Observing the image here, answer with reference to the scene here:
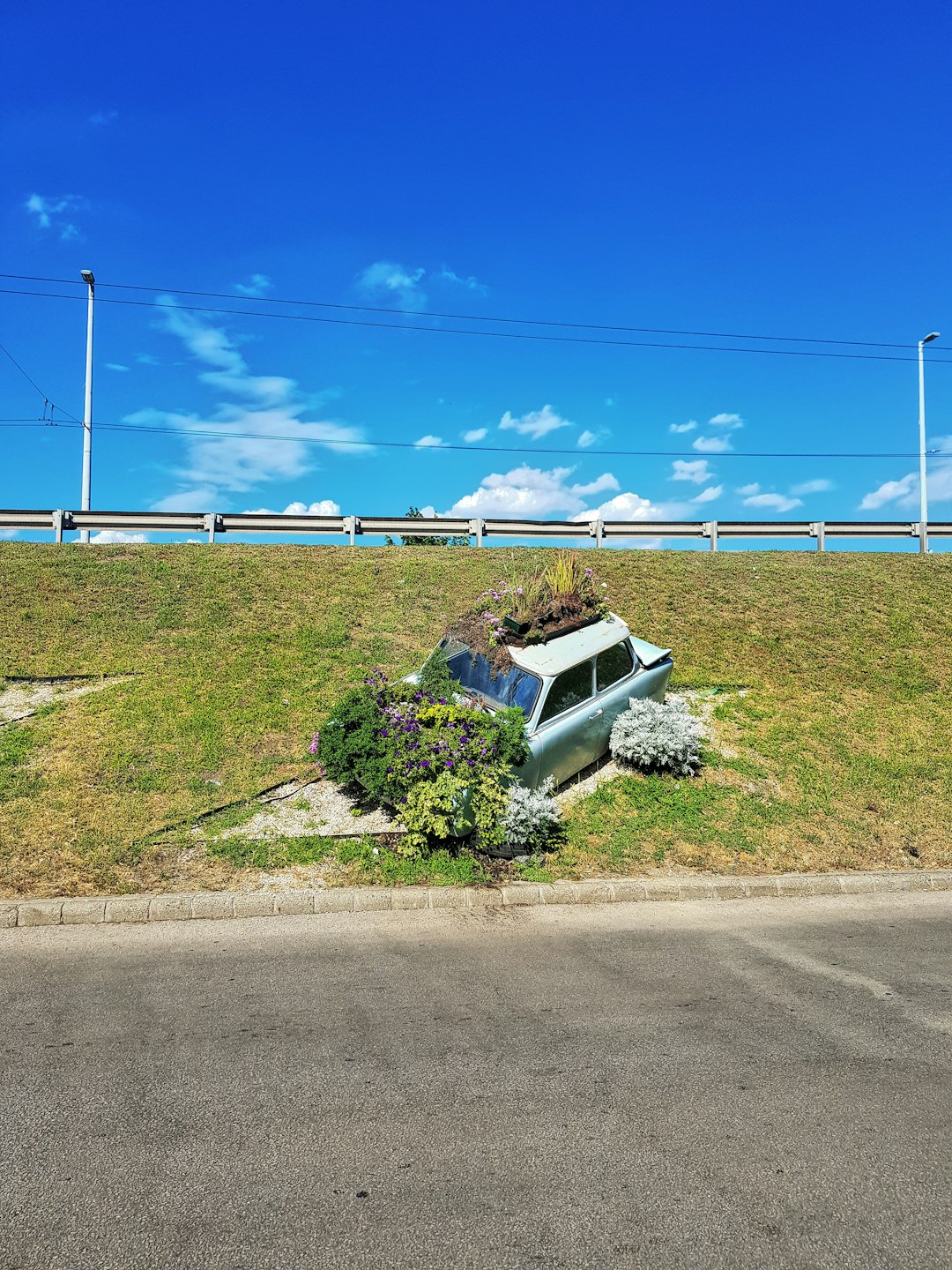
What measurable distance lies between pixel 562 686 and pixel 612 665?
105 cm

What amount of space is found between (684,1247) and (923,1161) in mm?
1387

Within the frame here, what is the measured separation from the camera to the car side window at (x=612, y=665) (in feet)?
30.6

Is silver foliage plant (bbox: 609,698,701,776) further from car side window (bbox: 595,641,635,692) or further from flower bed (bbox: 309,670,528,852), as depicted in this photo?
flower bed (bbox: 309,670,528,852)

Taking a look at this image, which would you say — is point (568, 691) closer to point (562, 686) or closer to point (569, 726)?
point (562, 686)

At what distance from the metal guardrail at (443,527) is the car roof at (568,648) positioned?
9.83 m

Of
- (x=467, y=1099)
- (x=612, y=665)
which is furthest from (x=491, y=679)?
(x=467, y=1099)

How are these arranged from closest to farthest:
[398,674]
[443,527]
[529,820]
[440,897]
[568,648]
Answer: [440,897], [529,820], [568,648], [398,674], [443,527]

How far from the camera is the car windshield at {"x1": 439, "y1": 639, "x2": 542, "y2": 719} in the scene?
8.48m

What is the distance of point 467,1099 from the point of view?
3.95 metres

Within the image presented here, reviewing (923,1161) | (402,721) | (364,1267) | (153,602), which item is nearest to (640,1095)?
(923,1161)

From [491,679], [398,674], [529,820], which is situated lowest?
[529,820]

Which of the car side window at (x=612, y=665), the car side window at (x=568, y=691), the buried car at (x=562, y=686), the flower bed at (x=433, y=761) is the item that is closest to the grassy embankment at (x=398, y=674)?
the flower bed at (x=433, y=761)

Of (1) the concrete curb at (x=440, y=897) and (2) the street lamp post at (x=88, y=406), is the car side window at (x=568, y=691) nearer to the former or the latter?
(1) the concrete curb at (x=440, y=897)

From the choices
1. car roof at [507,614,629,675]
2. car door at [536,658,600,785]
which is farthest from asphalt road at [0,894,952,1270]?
car roof at [507,614,629,675]
